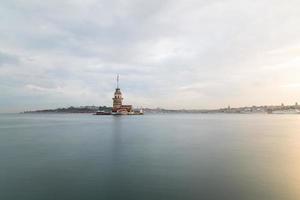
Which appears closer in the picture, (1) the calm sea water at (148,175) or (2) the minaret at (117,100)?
(1) the calm sea water at (148,175)

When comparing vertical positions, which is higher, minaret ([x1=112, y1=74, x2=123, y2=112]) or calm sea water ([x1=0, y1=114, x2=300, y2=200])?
minaret ([x1=112, y1=74, x2=123, y2=112])

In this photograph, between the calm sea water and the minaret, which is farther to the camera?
the minaret

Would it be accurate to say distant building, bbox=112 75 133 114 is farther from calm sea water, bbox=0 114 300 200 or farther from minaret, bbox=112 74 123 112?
calm sea water, bbox=0 114 300 200

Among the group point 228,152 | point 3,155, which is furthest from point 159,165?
point 3,155

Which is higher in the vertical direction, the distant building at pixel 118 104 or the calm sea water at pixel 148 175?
the distant building at pixel 118 104

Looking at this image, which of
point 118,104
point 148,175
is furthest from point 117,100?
point 148,175

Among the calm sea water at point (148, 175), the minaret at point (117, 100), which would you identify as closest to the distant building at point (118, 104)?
the minaret at point (117, 100)

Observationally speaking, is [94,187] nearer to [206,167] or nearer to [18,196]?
[18,196]

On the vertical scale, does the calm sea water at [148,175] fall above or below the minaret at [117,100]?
below

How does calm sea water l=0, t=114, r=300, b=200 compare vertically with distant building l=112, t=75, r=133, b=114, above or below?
below

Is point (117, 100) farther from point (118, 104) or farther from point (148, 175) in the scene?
point (148, 175)

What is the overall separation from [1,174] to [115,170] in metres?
6.76

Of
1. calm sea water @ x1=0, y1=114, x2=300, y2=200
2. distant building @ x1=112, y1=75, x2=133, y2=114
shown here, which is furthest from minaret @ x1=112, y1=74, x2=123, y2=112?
calm sea water @ x1=0, y1=114, x2=300, y2=200

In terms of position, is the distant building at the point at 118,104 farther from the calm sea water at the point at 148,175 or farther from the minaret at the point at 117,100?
the calm sea water at the point at 148,175
